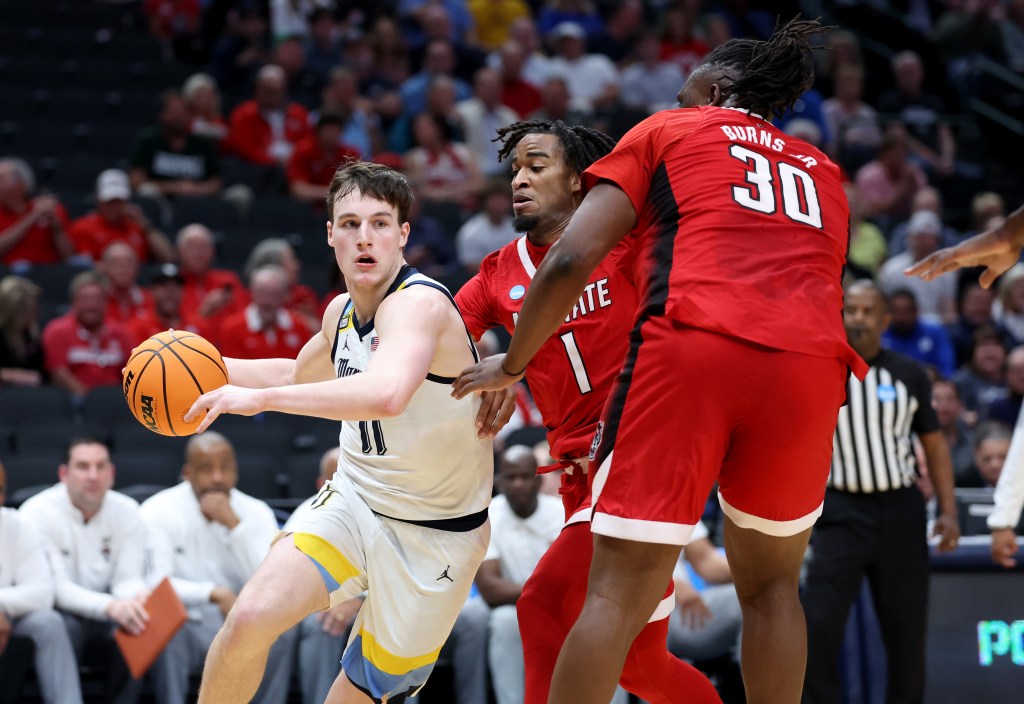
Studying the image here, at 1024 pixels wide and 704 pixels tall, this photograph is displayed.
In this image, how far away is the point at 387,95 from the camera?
13102mm

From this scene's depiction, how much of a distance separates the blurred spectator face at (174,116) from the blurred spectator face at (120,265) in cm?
175

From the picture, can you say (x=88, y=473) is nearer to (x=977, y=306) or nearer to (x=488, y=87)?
(x=488, y=87)

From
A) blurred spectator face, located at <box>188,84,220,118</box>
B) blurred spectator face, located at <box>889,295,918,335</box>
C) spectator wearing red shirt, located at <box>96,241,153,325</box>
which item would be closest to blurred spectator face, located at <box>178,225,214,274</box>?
spectator wearing red shirt, located at <box>96,241,153,325</box>

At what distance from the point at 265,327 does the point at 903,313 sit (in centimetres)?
502

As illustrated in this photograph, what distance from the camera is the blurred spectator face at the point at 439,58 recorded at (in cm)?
1325

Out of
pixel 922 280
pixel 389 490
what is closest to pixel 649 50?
pixel 922 280

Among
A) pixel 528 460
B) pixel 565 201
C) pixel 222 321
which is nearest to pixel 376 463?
pixel 565 201

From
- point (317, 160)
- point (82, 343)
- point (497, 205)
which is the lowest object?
point (82, 343)

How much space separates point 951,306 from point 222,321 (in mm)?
6455

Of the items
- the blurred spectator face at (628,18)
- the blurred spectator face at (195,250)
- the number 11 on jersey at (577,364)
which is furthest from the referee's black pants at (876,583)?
the blurred spectator face at (628,18)

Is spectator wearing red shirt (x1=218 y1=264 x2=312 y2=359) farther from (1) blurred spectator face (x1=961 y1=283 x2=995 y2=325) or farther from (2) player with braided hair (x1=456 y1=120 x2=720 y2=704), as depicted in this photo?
(1) blurred spectator face (x1=961 y1=283 x2=995 y2=325)

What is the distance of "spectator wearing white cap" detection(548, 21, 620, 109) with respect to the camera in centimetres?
1411

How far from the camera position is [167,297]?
32.6ft

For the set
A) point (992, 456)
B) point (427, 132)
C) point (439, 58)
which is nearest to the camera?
point (992, 456)
